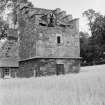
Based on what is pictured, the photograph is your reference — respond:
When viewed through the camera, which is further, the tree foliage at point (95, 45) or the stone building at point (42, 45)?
the tree foliage at point (95, 45)

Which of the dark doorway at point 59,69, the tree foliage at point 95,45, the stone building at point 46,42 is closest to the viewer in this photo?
the stone building at point 46,42

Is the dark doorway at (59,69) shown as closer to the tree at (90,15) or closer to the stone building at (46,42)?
the stone building at (46,42)

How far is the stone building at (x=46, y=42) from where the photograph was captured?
95.5 ft

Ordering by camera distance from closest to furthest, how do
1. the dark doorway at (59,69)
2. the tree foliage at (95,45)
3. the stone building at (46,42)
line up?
the stone building at (46,42)
the dark doorway at (59,69)
the tree foliage at (95,45)

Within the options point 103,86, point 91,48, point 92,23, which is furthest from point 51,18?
point 92,23

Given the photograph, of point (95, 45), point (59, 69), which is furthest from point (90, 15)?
point (59, 69)

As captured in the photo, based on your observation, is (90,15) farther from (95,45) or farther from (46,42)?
(46,42)

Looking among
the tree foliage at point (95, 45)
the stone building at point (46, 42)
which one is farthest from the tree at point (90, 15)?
the stone building at point (46, 42)

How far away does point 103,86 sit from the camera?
12.2m

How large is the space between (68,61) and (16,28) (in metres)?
9.20

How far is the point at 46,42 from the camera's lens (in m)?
29.4

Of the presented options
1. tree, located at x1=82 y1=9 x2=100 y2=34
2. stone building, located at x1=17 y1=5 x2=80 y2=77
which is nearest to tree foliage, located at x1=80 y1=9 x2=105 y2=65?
tree, located at x1=82 y1=9 x2=100 y2=34

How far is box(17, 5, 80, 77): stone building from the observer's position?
2909 cm

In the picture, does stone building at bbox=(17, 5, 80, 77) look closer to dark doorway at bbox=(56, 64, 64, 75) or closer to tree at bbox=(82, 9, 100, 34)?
dark doorway at bbox=(56, 64, 64, 75)
